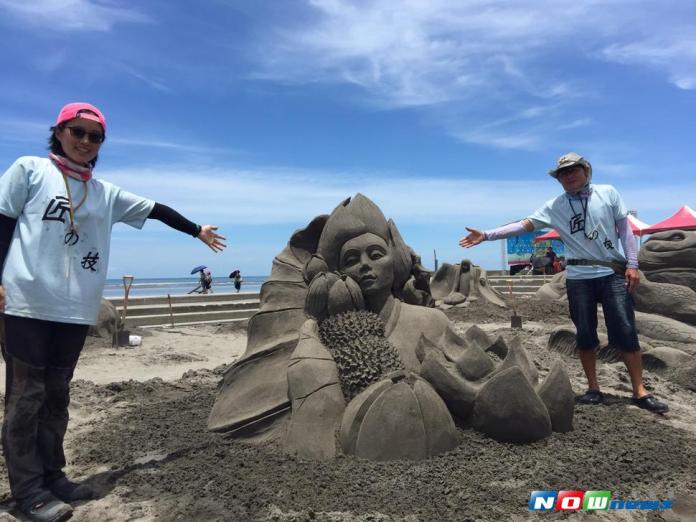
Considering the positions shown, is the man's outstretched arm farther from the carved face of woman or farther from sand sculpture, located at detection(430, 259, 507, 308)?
sand sculpture, located at detection(430, 259, 507, 308)

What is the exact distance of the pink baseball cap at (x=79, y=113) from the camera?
2506mm

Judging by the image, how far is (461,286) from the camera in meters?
12.7

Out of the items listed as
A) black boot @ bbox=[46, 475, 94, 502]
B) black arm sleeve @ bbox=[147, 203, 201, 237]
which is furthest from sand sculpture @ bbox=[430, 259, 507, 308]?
black boot @ bbox=[46, 475, 94, 502]

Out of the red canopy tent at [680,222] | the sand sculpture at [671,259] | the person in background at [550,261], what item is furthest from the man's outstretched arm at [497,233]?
the person in background at [550,261]

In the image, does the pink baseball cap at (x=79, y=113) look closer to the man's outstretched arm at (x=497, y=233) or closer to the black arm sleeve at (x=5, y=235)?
the black arm sleeve at (x=5, y=235)

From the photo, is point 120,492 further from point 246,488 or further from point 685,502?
point 685,502

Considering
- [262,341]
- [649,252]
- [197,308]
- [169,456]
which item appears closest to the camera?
[169,456]

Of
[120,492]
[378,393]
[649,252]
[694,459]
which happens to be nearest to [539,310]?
[649,252]

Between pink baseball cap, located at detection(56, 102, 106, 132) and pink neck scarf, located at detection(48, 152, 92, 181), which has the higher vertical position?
pink baseball cap, located at detection(56, 102, 106, 132)

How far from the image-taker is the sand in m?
2.37

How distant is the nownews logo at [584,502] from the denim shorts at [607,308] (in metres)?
1.54

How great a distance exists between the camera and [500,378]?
9.32 feet

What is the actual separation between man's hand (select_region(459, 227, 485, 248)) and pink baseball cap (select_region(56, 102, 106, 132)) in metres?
2.30

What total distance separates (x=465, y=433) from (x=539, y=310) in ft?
27.4
